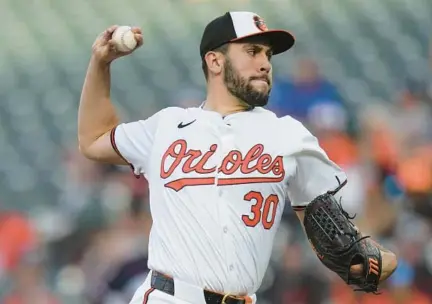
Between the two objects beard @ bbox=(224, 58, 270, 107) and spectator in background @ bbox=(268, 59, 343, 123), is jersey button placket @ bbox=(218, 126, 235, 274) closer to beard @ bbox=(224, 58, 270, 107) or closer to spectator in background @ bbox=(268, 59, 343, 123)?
beard @ bbox=(224, 58, 270, 107)

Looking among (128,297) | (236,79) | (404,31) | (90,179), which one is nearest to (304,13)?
(404,31)

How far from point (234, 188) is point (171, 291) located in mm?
415

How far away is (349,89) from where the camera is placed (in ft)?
23.6

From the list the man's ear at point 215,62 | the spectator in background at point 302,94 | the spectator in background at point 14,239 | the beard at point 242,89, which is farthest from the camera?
the spectator in background at point 302,94

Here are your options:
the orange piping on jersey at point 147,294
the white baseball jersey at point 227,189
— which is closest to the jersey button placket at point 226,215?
the white baseball jersey at point 227,189

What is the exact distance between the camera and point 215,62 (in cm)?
369

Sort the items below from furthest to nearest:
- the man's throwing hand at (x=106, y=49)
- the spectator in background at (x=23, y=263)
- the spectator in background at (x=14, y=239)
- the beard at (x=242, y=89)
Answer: the spectator in background at (x=14, y=239) < the spectator in background at (x=23, y=263) < the man's throwing hand at (x=106, y=49) < the beard at (x=242, y=89)

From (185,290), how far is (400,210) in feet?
9.90

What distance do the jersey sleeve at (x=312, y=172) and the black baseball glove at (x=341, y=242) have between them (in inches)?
1.3

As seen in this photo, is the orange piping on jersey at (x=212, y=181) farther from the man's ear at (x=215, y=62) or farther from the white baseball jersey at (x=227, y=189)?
the man's ear at (x=215, y=62)

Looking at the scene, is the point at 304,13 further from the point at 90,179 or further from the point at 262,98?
the point at 262,98

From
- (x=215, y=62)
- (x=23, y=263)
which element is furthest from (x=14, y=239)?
(x=215, y=62)

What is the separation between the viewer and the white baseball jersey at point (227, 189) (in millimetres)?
3395

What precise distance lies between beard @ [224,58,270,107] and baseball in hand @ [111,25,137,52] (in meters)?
0.37
